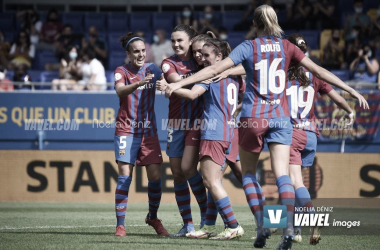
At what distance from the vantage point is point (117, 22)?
16250 mm

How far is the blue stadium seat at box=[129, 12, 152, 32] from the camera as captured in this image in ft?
52.6

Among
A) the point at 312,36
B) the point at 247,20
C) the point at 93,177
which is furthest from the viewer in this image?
the point at 247,20

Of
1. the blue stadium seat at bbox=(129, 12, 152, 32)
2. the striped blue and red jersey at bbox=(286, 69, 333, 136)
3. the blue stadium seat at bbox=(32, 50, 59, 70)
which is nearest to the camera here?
the striped blue and red jersey at bbox=(286, 69, 333, 136)

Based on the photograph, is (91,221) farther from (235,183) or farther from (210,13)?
(210,13)

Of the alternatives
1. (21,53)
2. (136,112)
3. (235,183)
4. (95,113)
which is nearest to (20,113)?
(95,113)

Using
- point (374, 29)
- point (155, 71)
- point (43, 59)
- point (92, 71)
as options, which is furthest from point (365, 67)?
point (43, 59)

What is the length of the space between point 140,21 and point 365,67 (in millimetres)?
5892

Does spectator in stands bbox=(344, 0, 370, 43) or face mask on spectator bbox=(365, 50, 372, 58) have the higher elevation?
spectator in stands bbox=(344, 0, 370, 43)

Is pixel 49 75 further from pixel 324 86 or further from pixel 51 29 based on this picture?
pixel 324 86

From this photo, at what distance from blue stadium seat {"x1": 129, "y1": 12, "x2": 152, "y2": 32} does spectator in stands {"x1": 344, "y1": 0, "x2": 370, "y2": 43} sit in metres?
4.83

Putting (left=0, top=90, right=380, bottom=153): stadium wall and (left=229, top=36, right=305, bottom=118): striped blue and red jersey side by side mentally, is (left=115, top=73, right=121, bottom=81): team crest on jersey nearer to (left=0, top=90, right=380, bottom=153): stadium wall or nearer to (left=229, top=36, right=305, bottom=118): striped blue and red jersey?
(left=229, top=36, right=305, bottom=118): striped blue and red jersey

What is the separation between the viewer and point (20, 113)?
12359 mm

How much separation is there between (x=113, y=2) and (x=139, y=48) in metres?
10.8

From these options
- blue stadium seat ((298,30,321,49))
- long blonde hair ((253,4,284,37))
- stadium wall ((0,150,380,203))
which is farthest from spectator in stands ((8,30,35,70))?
A: long blonde hair ((253,4,284,37))
